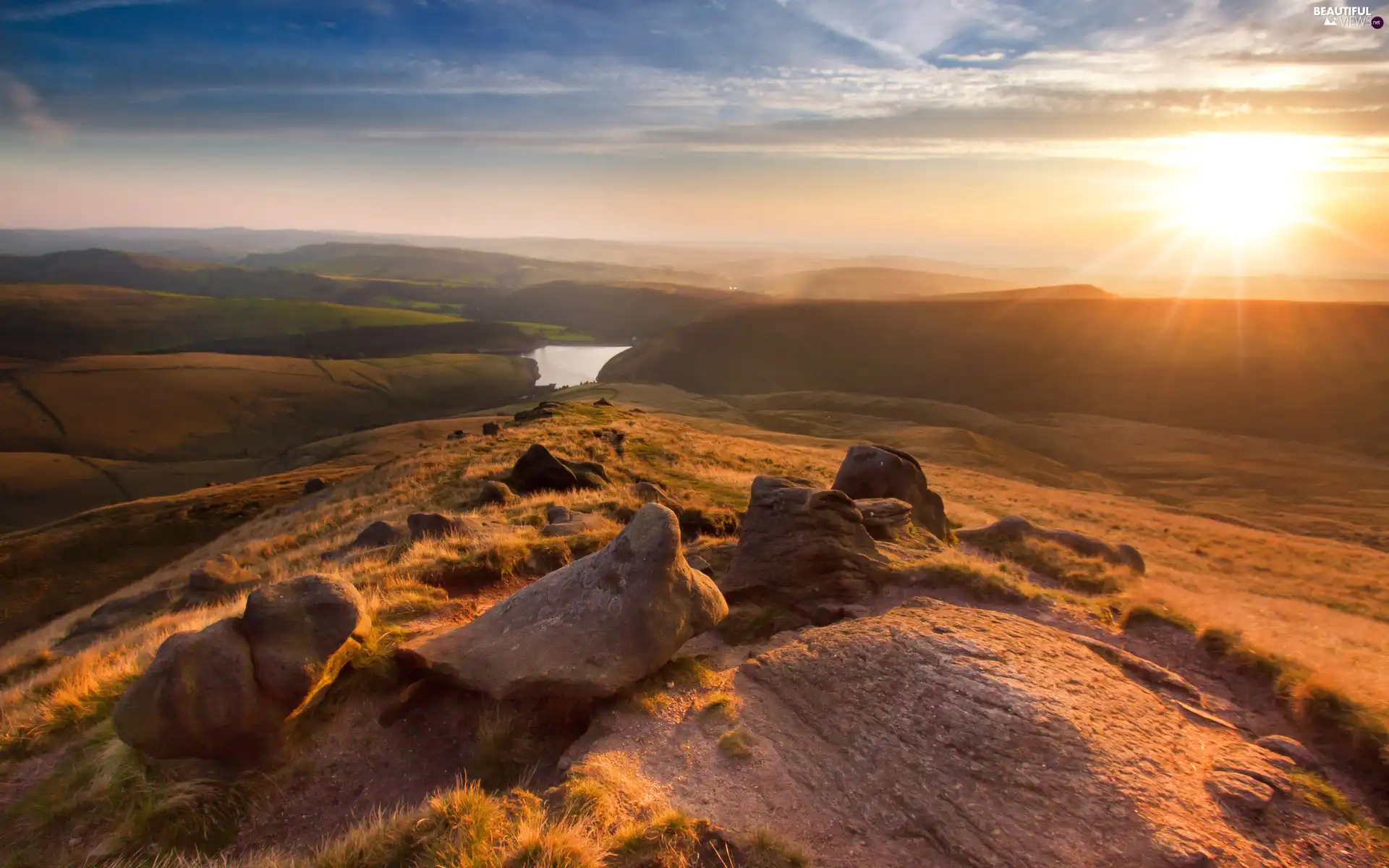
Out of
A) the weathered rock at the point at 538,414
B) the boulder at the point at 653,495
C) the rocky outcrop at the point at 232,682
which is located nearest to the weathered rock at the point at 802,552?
the boulder at the point at 653,495

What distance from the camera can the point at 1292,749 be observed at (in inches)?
351

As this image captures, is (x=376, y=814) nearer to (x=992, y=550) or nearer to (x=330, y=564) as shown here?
(x=330, y=564)

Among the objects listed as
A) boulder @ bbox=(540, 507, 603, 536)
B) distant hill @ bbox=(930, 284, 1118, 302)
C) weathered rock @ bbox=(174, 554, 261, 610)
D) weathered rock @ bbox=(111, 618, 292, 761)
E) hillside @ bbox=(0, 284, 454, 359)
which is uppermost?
distant hill @ bbox=(930, 284, 1118, 302)

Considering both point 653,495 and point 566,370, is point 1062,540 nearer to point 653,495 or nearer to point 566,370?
point 653,495

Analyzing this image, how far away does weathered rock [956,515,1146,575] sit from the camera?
2155cm

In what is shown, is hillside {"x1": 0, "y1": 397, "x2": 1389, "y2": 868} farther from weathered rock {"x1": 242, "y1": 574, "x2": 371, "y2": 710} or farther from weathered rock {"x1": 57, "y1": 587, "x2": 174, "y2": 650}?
weathered rock {"x1": 57, "y1": 587, "x2": 174, "y2": 650}

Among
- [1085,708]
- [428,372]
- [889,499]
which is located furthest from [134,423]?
[1085,708]

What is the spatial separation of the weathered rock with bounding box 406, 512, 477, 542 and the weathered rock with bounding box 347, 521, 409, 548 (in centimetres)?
67

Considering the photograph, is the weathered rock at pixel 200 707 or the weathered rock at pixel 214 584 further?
the weathered rock at pixel 214 584

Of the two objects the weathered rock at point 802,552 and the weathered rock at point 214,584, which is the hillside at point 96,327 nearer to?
the weathered rock at point 214,584

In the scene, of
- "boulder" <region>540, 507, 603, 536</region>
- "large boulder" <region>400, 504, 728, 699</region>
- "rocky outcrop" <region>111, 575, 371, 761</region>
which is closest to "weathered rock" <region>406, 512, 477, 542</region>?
"boulder" <region>540, 507, 603, 536</region>

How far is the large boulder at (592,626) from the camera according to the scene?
30.8 feet

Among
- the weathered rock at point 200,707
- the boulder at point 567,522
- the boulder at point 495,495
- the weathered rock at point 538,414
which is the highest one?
the weathered rock at point 200,707

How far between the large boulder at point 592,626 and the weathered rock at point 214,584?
1124cm
